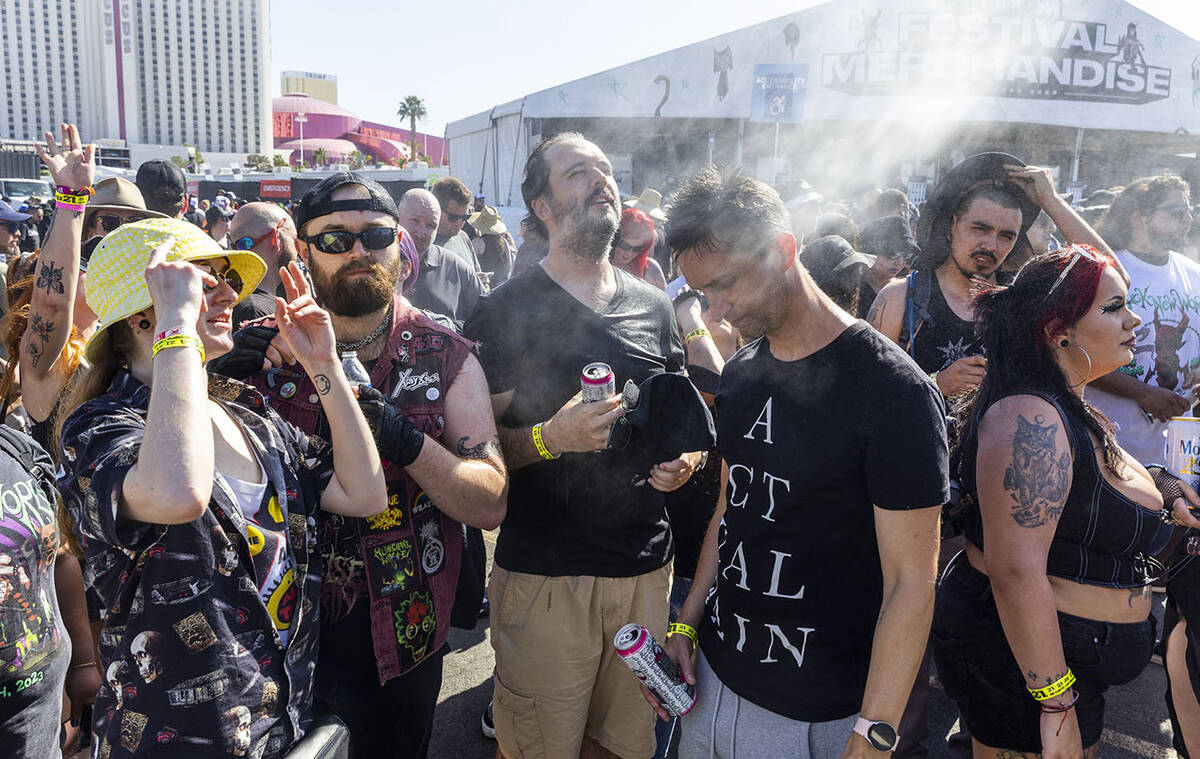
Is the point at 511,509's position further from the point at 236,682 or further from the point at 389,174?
the point at 389,174

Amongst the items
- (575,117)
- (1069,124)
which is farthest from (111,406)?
(1069,124)

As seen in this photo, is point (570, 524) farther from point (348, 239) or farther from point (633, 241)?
point (633, 241)

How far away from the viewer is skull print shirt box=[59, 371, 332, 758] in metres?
1.50

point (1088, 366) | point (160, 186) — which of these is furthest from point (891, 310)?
point (160, 186)

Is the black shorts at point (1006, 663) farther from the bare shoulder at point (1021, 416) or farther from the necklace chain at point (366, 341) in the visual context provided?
the necklace chain at point (366, 341)

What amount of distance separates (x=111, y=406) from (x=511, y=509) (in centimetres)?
133

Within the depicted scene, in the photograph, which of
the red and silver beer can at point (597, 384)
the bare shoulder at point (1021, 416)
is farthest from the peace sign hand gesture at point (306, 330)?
the bare shoulder at point (1021, 416)

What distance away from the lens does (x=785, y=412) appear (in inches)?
69.3

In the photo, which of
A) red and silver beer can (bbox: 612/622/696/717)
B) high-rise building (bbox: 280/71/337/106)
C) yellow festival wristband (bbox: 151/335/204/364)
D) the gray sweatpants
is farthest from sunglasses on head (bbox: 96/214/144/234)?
high-rise building (bbox: 280/71/337/106)

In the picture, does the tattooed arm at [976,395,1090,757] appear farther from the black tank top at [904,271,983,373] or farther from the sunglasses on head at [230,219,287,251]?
the sunglasses on head at [230,219,287,251]

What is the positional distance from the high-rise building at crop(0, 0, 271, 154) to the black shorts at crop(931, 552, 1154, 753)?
13293 centimetres

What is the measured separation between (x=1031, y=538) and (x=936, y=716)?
2.00 meters

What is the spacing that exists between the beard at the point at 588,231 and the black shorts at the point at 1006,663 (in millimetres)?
1617

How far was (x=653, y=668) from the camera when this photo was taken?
1.89 metres
